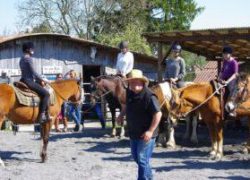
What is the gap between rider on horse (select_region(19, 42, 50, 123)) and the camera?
32.7 ft

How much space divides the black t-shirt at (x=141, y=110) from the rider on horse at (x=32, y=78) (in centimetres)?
368

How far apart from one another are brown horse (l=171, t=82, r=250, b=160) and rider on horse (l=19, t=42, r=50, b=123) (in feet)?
9.04

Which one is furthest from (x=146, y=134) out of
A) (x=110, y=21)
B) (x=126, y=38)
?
(x=110, y=21)

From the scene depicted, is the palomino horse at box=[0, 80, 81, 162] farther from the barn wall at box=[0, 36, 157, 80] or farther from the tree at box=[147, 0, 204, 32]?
the tree at box=[147, 0, 204, 32]

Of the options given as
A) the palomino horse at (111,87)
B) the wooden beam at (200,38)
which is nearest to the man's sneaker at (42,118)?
the palomino horse at (111,87)

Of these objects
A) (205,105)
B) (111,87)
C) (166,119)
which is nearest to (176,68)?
(166,119)

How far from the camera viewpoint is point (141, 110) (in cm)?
684

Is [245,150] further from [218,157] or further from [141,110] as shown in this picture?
[141,110]

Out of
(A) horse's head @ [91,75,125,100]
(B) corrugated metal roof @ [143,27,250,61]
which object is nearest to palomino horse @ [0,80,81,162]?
(A) horse's head @ [91,75,125,100]

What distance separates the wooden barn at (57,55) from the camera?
767 inches

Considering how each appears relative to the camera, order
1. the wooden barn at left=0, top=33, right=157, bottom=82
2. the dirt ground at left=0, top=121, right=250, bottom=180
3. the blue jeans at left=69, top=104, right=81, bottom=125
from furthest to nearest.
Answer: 1. the wooden barn at left=0, top=33, right=157, bottom=82
2. the blue jeans at left=69, top=104, right=81, bottom=125
3. the dirt ground at left=0, top=121, right=250, bottom=180

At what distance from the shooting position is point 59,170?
9.34 meters

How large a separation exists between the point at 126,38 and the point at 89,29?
325 inches

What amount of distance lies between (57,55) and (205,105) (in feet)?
36.9
